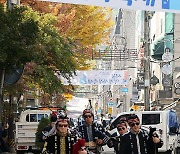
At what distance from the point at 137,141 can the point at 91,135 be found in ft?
6.51

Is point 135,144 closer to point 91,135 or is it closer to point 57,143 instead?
point 57,143

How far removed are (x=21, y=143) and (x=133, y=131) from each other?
14.2 m

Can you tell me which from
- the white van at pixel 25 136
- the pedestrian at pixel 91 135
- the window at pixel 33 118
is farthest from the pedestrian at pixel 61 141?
the window at pixel 33 118

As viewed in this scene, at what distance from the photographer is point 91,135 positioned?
1062 centimetres

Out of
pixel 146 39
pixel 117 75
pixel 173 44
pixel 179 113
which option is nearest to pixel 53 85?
pixel 146 39

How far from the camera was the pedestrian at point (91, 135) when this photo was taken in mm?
10516

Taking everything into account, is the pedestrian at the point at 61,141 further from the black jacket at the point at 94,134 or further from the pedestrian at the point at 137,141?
the black jacket at the point at 94,134

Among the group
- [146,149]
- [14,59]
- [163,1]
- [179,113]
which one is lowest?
[179,113]

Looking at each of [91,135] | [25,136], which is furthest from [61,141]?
[25,136]

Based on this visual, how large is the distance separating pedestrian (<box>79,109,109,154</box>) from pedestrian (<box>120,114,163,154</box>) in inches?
65.4

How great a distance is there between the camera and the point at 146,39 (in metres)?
30.2

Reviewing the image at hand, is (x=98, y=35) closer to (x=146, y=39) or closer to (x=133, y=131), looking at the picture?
(x=146, y=39)

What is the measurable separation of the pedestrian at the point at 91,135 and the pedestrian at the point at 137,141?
166cm

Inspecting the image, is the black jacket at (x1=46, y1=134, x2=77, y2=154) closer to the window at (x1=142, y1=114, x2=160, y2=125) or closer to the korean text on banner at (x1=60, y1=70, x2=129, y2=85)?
the window at (x1=142, y1=114, x2=160, y2=125)
